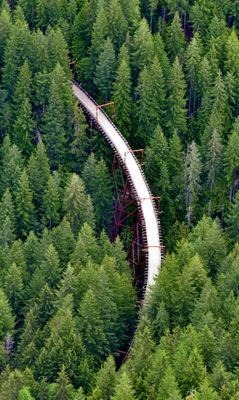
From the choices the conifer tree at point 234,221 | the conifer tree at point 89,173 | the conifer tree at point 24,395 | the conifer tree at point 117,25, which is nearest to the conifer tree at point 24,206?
the conifer tree at point 89,173

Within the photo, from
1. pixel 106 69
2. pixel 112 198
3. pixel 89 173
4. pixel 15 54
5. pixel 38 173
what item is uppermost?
pixel 15 54

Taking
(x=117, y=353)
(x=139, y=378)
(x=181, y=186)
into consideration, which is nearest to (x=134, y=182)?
(x=181, y=186)

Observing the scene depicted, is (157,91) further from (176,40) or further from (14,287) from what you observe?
(14,287)

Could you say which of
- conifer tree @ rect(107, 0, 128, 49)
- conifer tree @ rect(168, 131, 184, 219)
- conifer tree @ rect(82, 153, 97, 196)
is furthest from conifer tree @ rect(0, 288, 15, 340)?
conifer tree @ rect(107, 0, 128, 49)

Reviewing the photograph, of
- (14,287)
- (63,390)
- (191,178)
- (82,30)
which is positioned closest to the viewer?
(63,390)

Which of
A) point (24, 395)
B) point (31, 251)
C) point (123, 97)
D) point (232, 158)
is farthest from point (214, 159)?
point (24, 395)

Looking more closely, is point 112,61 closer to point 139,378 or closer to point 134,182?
point 134,182
